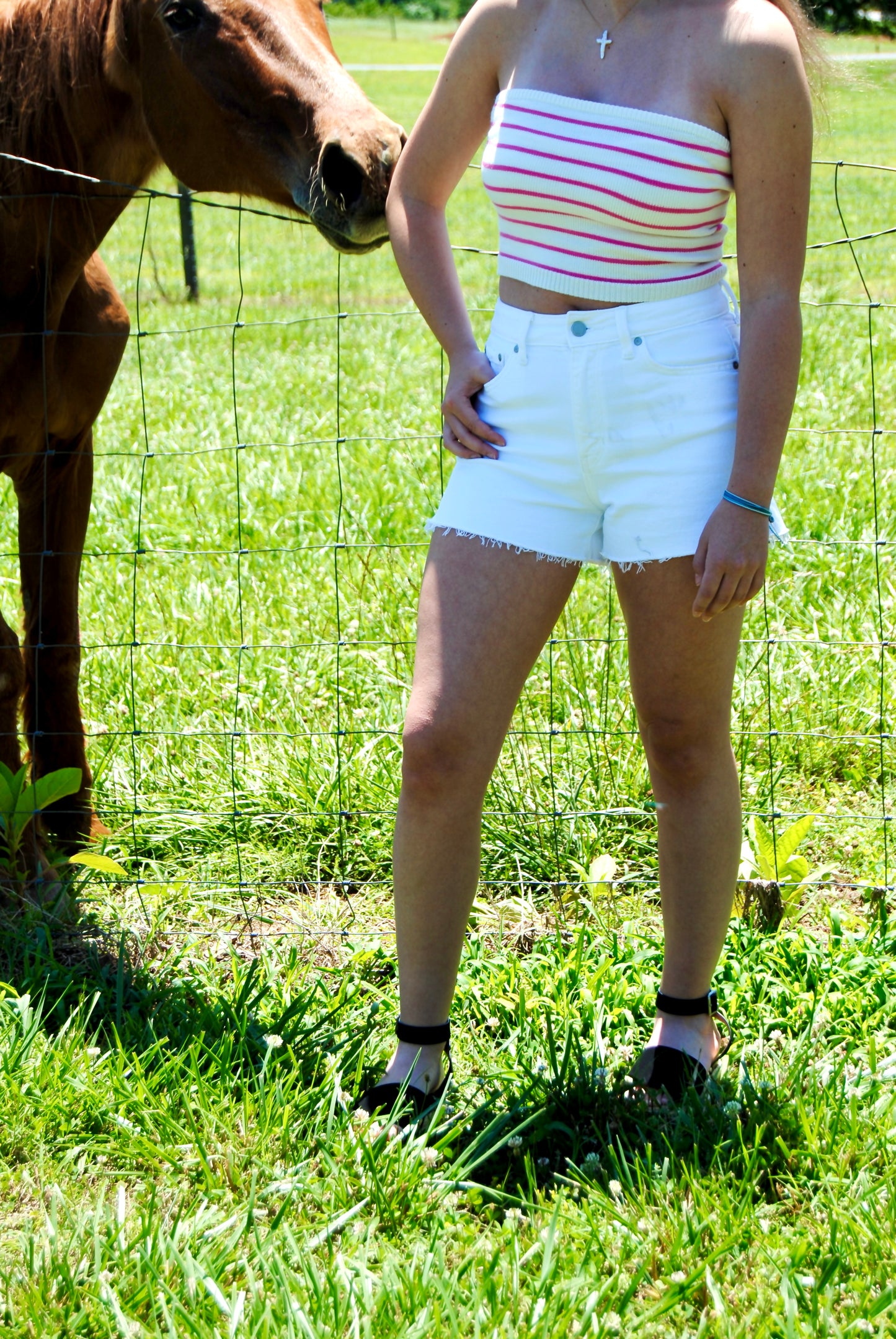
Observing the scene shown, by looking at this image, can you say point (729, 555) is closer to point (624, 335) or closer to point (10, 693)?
point (624, 335)

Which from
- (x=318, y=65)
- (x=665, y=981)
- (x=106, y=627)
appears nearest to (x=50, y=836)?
(x=106, y=627)

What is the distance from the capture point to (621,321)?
1.85m

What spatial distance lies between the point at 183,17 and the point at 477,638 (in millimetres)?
1685

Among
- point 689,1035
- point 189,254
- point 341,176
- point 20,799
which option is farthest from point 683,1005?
point 189,254

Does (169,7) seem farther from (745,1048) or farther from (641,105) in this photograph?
(745,1048)

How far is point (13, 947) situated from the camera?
8.79 feet

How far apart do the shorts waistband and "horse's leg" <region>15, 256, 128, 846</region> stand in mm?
1530

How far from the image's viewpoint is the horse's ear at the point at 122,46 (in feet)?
9.00

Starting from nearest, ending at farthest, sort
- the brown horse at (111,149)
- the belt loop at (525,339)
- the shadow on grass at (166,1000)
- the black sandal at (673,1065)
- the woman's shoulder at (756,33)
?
the woman's shoulder at (756,33)
the belt loop at (525,339)
the black sandal at (673,1065)
the shadow on grass at (166,1000)
the brown horse at (111,149)

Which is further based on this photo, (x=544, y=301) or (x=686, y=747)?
(x=686, y=747)

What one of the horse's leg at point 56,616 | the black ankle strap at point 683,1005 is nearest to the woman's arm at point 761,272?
the black ankle strap at point 683,1005

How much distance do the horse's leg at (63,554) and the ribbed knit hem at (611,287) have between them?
59.8 inches

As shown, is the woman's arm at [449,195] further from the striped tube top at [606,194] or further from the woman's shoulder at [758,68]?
the woman's shoulder at [758,68]

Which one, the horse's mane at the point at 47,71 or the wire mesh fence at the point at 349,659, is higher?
the horse's mane at the point at 47,71
